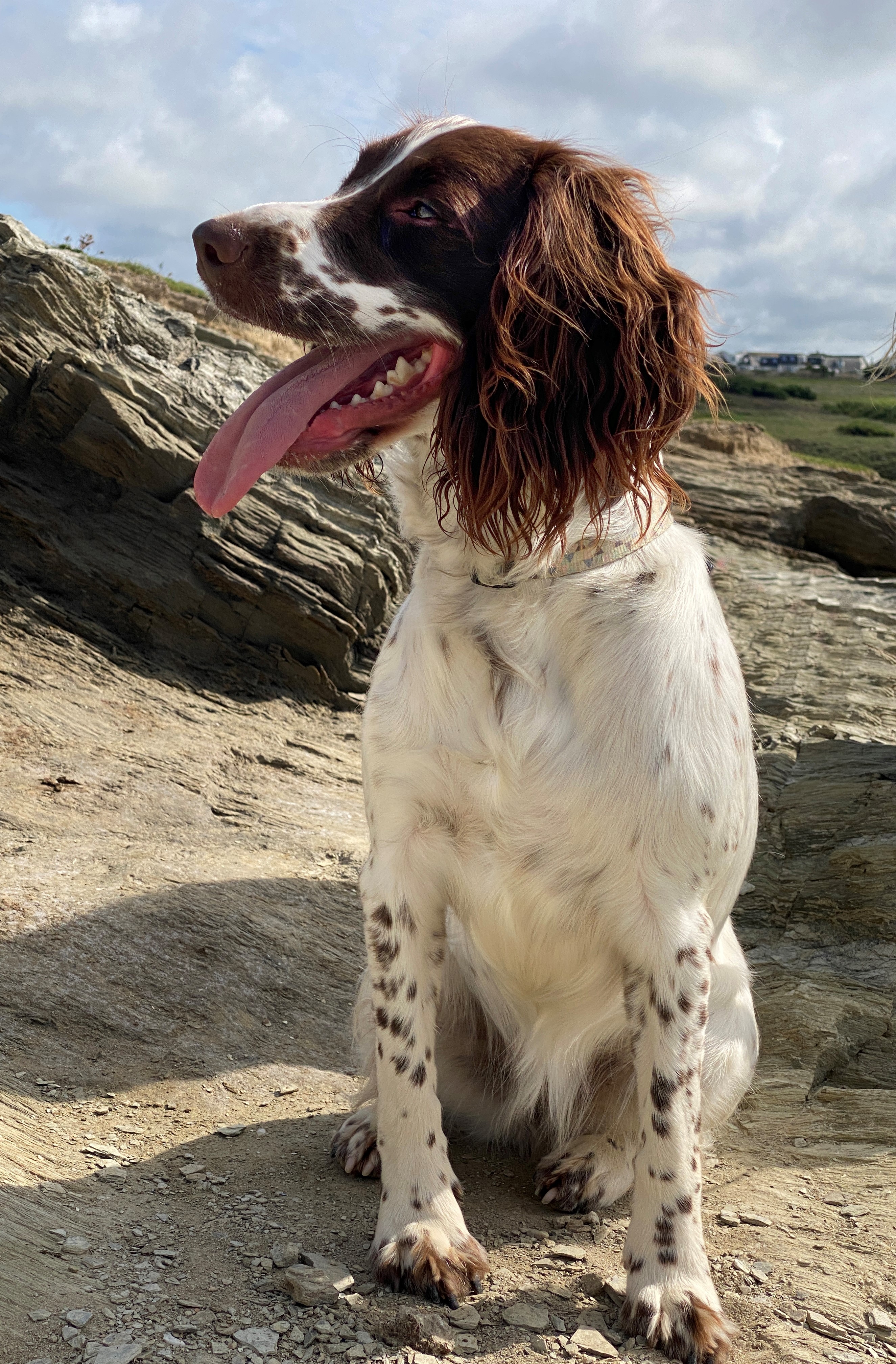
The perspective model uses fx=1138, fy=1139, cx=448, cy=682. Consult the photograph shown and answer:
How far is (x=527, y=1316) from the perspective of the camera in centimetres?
255

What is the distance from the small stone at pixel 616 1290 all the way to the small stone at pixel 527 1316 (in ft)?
0.53

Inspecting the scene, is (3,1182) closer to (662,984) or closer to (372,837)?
(372,837)

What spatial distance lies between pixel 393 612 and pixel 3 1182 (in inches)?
206

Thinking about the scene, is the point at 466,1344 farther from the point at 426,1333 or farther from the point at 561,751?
the point at 561,751

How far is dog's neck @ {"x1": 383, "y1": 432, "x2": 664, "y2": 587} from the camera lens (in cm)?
270

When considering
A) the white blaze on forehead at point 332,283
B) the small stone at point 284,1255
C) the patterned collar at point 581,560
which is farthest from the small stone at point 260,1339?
the white blaze on forehead at point 332,283

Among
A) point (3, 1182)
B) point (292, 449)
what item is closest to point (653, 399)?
point (292, 449)

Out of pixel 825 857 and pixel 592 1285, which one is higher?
pixel 825 857

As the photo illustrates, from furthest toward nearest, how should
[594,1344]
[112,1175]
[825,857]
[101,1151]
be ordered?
[825,857]
[101,1151]
[112,1175]
[594,1344]

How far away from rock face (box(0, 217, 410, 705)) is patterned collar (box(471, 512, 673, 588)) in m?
4.23

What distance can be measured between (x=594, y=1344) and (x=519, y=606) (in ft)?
5.34

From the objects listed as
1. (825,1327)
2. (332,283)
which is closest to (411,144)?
(332,283)

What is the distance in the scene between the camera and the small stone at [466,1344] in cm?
240

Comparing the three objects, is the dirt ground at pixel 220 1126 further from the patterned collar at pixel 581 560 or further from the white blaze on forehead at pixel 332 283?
the white blaze on forehead at pixel 332 283
